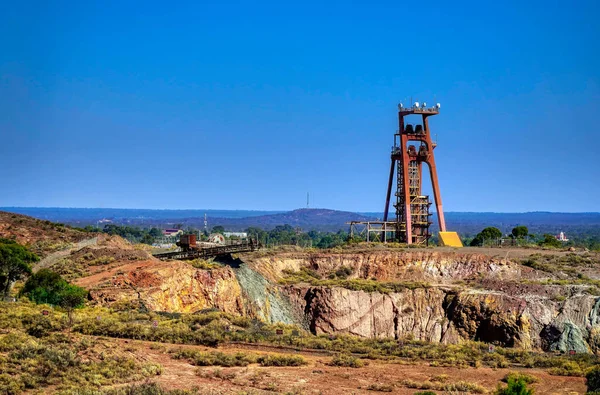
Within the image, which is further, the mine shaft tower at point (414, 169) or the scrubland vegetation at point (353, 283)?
the mine shaft tower at point (414, 169)

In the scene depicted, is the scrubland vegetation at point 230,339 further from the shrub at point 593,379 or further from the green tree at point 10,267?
the green tree at point 10,267

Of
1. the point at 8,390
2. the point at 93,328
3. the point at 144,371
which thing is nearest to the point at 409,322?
the point at 93,328

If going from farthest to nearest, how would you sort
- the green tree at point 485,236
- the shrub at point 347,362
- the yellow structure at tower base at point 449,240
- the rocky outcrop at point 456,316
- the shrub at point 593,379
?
1. the green tree at point 485,236
2. the yellow structure at tower base at point 449,240
3. the rocky outcrop at point 456,316
4. the shrub at point 347,362
5. the shrub at point 593,379

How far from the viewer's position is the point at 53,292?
3550cm

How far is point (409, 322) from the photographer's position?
157 ft

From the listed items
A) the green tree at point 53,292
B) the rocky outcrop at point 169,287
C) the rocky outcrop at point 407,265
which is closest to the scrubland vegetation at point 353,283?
the rocky outcrop at point 407,265

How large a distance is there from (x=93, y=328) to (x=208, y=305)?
1205 cm

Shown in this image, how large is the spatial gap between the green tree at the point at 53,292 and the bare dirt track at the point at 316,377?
22.5ft

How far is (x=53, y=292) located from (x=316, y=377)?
16578 millimetres

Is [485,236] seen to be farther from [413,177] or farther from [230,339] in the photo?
[230,339]

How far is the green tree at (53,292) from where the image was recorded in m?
33.9

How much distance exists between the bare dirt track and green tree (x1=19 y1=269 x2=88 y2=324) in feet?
22.5

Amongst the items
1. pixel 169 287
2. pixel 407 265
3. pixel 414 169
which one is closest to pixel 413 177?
pixel 414 169

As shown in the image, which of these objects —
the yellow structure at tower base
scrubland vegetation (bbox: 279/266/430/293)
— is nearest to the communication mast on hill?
the yellow structure at tower base
